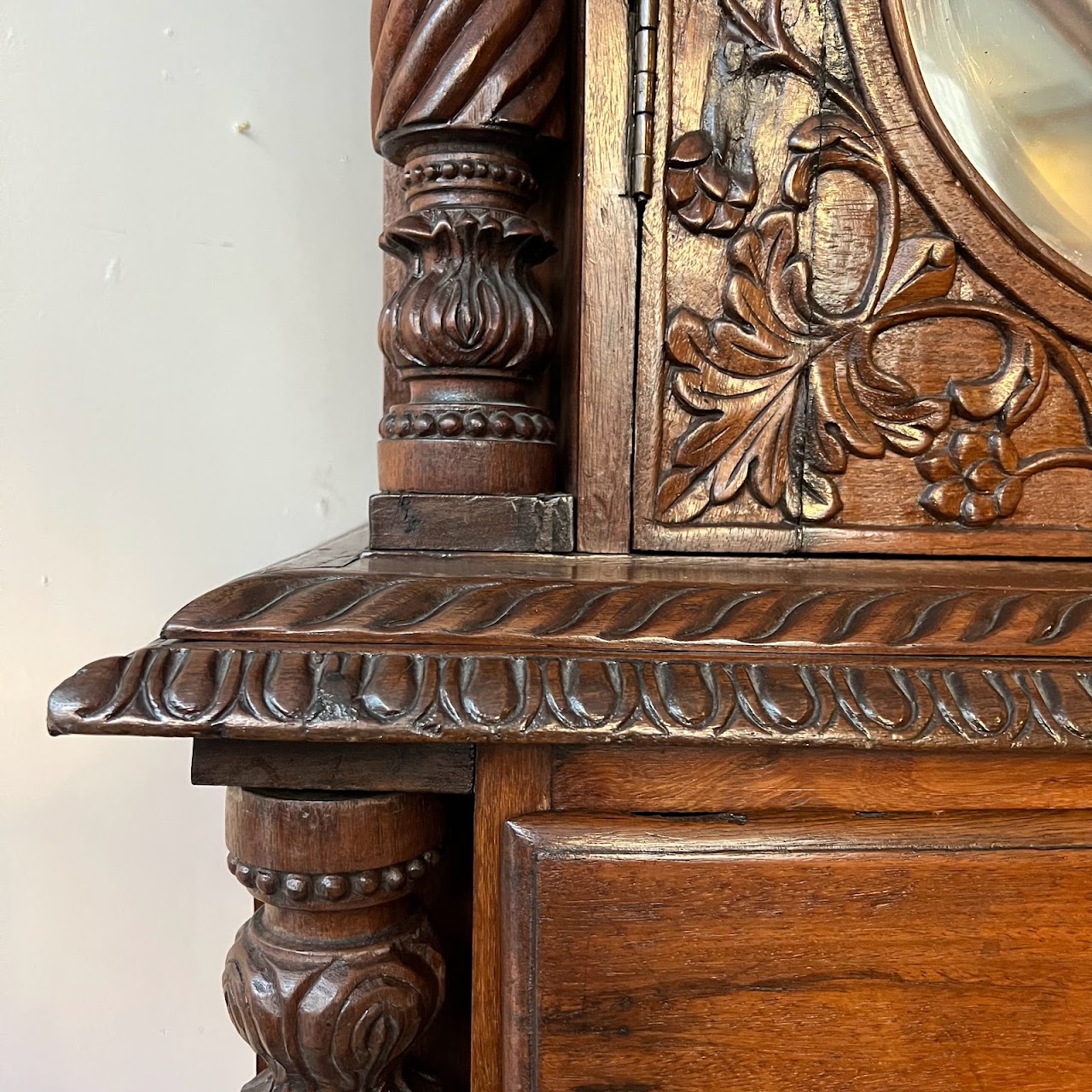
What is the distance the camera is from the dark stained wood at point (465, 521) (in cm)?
50

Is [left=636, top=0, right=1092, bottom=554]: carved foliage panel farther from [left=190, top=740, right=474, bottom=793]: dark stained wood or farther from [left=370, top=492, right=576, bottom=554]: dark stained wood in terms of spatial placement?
[left=190, top=740, right=474, bottom=793]: dark stained wood

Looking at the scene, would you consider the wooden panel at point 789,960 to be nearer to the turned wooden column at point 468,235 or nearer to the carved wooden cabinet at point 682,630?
the carved wooden cabinet at point 682,630

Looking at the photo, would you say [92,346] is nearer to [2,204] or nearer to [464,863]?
[2,204]

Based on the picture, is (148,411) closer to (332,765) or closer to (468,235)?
(468,235)

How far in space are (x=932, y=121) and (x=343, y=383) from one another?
26.0 inches

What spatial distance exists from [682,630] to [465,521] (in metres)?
0.17

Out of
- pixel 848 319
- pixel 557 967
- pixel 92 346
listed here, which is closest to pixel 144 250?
pixel 92 346

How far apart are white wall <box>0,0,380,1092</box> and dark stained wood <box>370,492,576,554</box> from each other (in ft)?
1.71

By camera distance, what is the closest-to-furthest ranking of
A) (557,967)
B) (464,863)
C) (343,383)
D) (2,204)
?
1. (557,967)
2. (464,863)
3. (2,204)
4. (343,383)

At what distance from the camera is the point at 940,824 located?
383mm

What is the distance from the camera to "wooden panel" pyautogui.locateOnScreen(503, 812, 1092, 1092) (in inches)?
14.5

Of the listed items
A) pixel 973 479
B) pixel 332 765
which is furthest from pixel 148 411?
pixel 973 479

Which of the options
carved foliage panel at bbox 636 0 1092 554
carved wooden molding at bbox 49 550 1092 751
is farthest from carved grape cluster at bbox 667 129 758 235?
carved wooden molding at bbox 49 550 1092 751

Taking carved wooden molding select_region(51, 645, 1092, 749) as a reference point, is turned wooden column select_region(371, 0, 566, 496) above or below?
above
